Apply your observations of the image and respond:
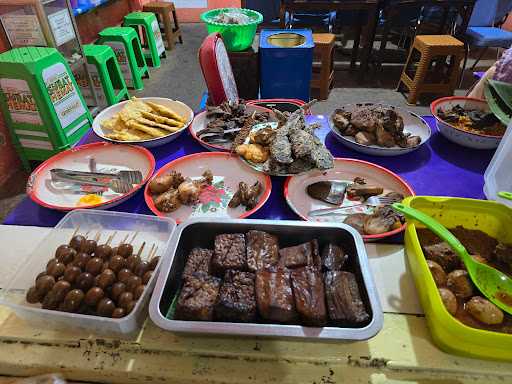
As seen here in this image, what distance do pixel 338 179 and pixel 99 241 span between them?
1.10m

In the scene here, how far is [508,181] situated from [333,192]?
688 millimetres

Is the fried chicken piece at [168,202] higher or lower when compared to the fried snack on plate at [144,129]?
lower

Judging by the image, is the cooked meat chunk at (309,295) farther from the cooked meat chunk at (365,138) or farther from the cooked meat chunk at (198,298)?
the cooked meat chunk at (365,138)

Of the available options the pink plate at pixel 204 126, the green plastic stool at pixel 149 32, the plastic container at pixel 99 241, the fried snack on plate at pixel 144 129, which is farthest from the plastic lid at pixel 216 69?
the green plastic stool at pixel 149 32

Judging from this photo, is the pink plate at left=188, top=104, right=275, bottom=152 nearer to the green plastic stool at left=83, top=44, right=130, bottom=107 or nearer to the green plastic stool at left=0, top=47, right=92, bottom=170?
the green plastic stool at left=0, top=47, right=92, bottom=170

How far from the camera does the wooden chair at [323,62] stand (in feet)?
13.4

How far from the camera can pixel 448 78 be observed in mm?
4398

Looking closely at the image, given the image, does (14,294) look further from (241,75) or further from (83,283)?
(241,75)

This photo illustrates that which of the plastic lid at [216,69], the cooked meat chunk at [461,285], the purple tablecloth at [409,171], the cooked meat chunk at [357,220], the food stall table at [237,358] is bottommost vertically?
the food stall table at [237,358]

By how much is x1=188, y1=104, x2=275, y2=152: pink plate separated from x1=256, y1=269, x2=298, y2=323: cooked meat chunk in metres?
0.94

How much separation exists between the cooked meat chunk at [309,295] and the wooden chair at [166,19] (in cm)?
625

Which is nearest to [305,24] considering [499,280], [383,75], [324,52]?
[383,75]

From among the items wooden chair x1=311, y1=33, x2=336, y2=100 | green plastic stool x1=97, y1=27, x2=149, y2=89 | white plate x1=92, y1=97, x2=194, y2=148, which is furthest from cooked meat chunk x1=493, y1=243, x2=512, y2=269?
green plastic stool x1=97, y1=27, x2=149, y2=89

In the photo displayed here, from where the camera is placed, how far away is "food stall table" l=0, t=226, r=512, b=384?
2.98 feet
